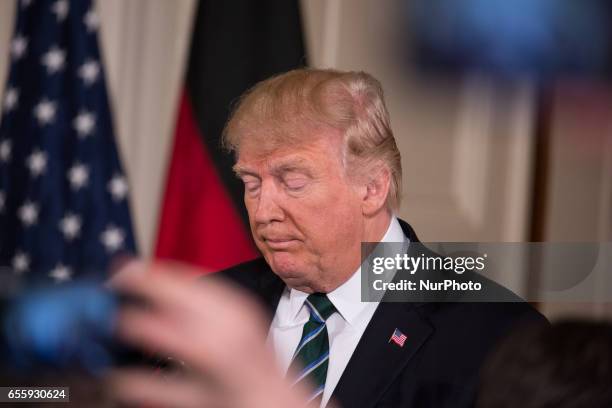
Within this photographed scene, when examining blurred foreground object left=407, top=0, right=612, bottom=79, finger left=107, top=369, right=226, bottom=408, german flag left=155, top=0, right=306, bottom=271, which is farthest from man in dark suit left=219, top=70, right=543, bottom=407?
blurred foreground object left=407, top=0, right=612, bottom=79

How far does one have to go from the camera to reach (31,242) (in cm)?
296

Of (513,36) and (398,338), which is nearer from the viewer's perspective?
(398,338)

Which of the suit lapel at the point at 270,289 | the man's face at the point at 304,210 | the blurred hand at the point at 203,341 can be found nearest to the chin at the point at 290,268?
the man's face at the point at 304,210

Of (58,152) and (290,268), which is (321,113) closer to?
(290,268)

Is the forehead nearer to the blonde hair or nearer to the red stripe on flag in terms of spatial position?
the blonde hair

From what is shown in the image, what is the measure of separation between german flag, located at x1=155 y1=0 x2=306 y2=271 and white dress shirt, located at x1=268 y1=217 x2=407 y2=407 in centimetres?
117

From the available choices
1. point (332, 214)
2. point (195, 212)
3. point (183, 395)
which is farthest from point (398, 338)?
point (195, 212)

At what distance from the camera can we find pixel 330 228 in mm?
1770

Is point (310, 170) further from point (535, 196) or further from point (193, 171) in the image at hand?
point (535, 196)

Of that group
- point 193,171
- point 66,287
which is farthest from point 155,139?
point 66,287

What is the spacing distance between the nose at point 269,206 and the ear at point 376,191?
0.17 m

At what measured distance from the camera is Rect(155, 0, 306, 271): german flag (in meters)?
2.98

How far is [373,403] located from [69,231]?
5.31 ft

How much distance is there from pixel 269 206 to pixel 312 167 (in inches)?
4.3
